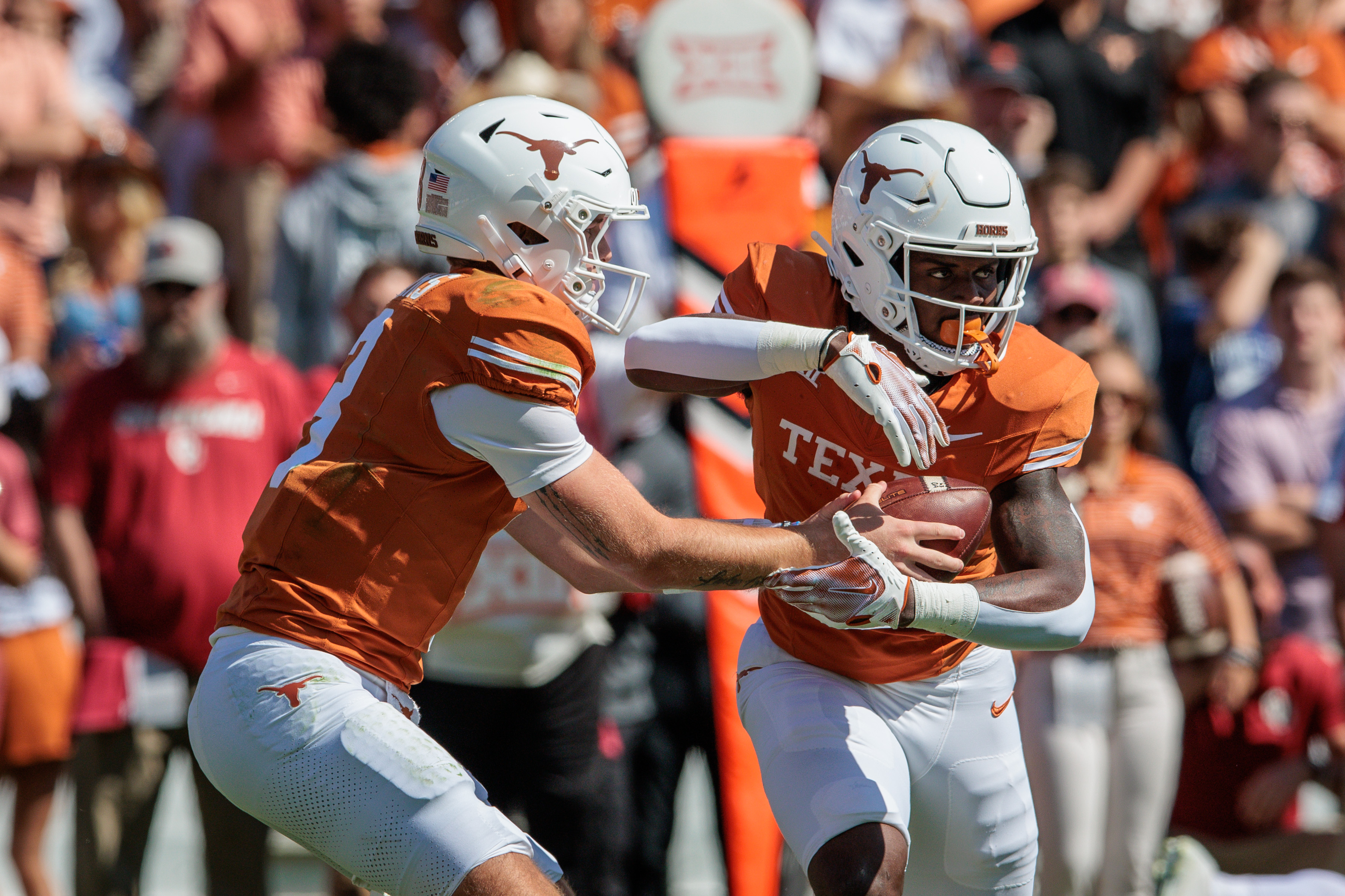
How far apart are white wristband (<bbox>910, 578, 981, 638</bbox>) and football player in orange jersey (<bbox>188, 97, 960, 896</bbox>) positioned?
0.07m

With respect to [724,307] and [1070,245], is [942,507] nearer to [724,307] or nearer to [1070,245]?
[724,307]

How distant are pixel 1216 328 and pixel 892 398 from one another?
144 inches

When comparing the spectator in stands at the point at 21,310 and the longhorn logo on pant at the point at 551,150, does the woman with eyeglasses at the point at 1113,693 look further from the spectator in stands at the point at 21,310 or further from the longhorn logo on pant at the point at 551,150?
the spectator in stands at the point at 21,310

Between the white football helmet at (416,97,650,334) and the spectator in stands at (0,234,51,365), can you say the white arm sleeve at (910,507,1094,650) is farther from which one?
the spectator in stands at (0,234,51,365)

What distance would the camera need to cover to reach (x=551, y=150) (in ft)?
9.90

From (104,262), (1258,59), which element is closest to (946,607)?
(104,262)

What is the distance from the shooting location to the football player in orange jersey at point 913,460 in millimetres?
3016

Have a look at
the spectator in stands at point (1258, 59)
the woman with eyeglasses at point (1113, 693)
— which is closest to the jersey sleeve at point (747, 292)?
the woman with eyeglasses at point (1113, 693)

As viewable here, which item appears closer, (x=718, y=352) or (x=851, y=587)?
(x=851, y=587)

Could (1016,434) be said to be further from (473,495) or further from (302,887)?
(302,887)

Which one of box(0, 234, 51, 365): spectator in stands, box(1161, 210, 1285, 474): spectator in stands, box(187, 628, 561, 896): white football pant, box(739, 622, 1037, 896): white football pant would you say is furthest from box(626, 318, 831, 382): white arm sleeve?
box(1161, 210, 1285, 474): spectator in stands

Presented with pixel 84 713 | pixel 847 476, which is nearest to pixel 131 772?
pixel 84 713

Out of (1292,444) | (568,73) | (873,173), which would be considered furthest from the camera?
(568,73)

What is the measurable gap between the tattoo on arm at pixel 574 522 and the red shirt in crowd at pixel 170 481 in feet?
7.13
